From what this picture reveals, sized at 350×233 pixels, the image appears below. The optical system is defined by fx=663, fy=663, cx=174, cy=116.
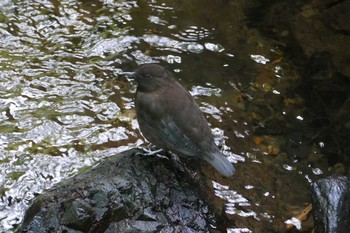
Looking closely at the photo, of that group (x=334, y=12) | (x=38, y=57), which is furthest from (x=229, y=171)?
(x=334, y=12)

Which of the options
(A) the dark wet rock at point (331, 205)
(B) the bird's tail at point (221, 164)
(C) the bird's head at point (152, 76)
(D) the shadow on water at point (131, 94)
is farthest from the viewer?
(D) the shadow on water at point (131, 94)

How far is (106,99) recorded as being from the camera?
6.34 m

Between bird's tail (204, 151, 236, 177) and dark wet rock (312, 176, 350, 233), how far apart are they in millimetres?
613

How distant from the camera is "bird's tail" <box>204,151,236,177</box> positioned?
4.76 meters

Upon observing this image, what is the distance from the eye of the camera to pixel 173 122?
482 cm

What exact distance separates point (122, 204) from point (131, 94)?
2.38m

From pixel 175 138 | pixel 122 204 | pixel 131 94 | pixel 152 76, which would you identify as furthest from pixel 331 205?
pixel 131 94

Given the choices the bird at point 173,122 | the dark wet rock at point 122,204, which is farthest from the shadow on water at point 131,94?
the dark wet rock at point 122,204

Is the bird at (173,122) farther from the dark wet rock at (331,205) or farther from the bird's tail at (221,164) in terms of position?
the dark wet rock at (331,205)

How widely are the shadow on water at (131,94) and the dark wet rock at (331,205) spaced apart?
583 millimetres

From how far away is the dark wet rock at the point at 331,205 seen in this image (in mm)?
4539

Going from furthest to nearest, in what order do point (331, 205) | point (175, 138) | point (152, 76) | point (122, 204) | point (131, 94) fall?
point (131, 94)
point (152, 76)
point (175, 138)
point (331, 205)
point (122, 204)

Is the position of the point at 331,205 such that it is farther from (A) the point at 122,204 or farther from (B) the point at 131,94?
(B) the point at 131,94

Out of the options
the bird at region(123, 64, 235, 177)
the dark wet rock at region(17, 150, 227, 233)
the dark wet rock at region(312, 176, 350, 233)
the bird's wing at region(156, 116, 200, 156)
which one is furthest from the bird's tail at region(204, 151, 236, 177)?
the dark wet rock at region(312, 176, 350, 233)
